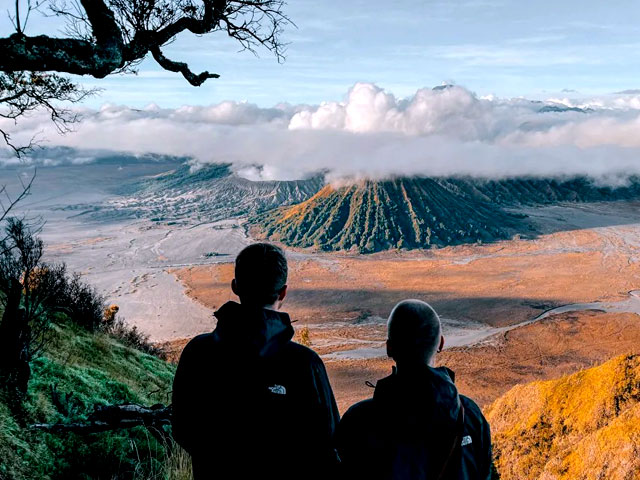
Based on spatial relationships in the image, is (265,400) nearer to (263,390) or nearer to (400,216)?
(263,390)

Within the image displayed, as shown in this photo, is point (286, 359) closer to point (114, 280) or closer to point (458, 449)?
point (458, 449)

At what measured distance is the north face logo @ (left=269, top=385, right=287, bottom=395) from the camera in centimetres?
194

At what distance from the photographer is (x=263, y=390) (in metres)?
1.95

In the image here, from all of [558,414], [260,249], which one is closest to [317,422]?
[260,249]

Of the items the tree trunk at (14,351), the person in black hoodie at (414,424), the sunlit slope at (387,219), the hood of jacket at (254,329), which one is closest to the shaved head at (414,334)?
the person in black hoodie at (414,424)

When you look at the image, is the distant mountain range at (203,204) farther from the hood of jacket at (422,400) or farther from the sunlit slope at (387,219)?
the hood of jacket at (422,400)

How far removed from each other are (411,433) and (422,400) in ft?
0.44

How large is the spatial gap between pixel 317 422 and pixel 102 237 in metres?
146

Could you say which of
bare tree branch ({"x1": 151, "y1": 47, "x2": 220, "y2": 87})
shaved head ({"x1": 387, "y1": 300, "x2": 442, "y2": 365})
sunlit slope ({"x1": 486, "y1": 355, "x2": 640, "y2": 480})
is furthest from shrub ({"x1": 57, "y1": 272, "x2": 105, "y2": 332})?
shaved head ({"x1": 387, "y1": 300, "x2": 442, "y2": 365})

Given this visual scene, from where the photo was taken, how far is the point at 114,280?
9119 centimetres

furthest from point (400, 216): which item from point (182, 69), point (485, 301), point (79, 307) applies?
point (182, 69)

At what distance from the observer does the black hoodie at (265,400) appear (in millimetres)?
1949

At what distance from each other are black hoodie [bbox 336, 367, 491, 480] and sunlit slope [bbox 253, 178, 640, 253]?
123 m

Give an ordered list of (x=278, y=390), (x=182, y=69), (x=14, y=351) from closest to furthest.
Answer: (x=278, y=390) → (x=182, y=69) → (x=14, y=351)
